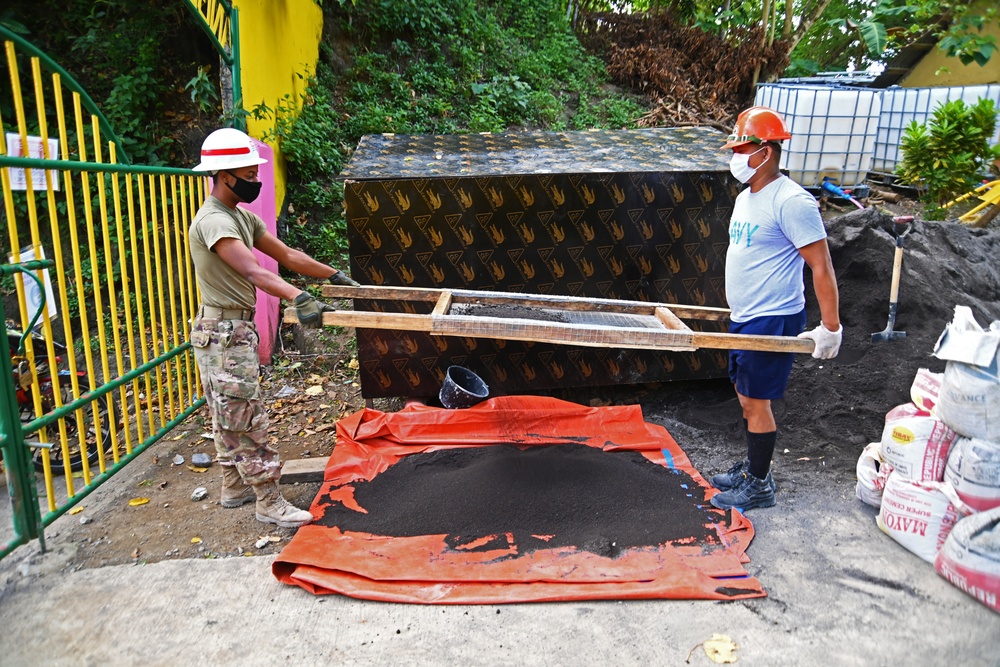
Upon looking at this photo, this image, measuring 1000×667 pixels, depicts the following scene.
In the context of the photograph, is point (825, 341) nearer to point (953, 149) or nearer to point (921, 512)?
point (921, 512)

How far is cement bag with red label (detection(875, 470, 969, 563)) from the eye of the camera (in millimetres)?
3076

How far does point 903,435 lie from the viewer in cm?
328

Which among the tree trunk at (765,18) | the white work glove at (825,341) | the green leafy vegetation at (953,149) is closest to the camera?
the white work glove at (825,341)

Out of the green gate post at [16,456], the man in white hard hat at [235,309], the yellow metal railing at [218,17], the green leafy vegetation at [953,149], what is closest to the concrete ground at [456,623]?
the green gate post at [16,456]

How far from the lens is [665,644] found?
265 centimetres

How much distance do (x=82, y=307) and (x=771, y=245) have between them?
3.30m

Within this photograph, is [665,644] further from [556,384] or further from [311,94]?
[311,94]

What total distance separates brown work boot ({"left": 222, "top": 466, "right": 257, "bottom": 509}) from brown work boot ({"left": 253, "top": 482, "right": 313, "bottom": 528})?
18 cm

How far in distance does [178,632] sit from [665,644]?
1.97 meters

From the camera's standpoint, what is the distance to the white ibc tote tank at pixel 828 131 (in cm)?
912

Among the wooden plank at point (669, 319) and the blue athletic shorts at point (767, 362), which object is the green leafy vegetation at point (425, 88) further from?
the blue athletic shorts at point (767, 362)

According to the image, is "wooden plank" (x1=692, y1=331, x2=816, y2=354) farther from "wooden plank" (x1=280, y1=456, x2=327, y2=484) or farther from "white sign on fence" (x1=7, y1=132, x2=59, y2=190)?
"white sign on fence" (x1=7, y1=132, x2=59, y2=190)

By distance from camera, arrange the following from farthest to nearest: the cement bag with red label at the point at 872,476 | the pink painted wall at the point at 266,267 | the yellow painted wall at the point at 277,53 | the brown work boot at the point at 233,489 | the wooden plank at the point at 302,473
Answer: the yellow painted wall at the point at 277,53 → the pink painted wall at the point at 266,267 → the wooden plank at the point at 302,473 → the brown work boot at the point at 233,489 → the cement bag with red label at the point at 872,476

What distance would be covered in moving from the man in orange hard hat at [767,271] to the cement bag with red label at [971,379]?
50 cm
